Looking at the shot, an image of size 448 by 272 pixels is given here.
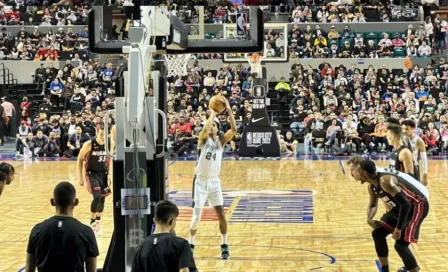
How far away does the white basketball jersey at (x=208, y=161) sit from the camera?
36.6ft

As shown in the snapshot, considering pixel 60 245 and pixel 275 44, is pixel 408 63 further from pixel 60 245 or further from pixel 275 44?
pixel 60 245

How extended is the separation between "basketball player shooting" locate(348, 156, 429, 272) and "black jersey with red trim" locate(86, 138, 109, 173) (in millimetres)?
5265

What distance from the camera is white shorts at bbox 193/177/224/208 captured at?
11109 mm

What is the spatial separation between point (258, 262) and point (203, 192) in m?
1.32

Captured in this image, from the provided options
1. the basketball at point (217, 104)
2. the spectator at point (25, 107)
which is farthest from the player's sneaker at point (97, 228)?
the spectator at point (25, 107)

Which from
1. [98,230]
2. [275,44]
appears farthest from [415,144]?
[275,44]

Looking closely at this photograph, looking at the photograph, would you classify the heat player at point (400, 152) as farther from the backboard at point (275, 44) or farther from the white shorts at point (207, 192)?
the backboard at point (275, 44)

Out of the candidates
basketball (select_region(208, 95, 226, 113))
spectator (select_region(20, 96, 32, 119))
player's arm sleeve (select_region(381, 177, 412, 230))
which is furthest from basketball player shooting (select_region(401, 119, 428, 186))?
spectator (select_region(20, 96, 32, 119))

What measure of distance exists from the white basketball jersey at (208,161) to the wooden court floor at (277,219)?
4.03 ft

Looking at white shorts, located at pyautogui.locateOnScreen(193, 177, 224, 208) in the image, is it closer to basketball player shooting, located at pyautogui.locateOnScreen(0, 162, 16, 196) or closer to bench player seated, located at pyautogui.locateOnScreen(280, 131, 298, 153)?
basketball player shooting, located at pyautogui.locateOnScreen(0, 162, 16, 196)

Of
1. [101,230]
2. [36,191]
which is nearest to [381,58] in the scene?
[36,191]

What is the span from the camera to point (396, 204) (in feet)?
29.7

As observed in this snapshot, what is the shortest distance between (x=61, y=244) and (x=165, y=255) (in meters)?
0.86

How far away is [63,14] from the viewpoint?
1459 inches
